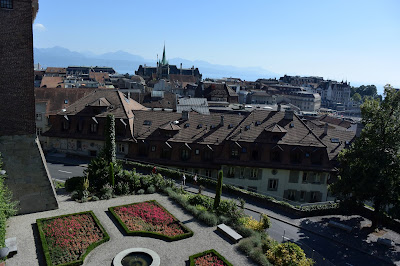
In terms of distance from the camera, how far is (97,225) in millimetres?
27625

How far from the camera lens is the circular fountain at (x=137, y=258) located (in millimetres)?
23078

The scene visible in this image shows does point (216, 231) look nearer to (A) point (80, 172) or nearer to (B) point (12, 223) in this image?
(B) point (12, 223)

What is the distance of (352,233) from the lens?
33.9 meters

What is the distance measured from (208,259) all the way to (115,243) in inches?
296

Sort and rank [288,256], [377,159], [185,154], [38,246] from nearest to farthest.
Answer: [288,256], [38,246], [377,159], [185,154]

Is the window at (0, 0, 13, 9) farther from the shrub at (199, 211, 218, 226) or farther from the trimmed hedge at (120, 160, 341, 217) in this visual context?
the trimmed hedge at (120, 160, 341, 217)

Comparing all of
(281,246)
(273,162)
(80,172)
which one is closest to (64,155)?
(80,172)

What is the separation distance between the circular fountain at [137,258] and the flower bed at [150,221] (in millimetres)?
2503

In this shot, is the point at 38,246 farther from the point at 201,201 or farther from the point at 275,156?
the point at 275,156

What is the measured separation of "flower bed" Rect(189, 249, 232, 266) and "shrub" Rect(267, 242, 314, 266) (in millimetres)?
3500

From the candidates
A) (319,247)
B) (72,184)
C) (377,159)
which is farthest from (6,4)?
(377,159)

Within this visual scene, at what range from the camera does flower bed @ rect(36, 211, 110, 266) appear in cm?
2306

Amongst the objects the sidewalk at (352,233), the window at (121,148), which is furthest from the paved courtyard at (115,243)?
the window at (121,148)

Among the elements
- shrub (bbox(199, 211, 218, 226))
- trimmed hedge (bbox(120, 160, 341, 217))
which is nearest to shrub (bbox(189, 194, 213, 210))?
shrub (bbox(199, 211, 218, 226))
